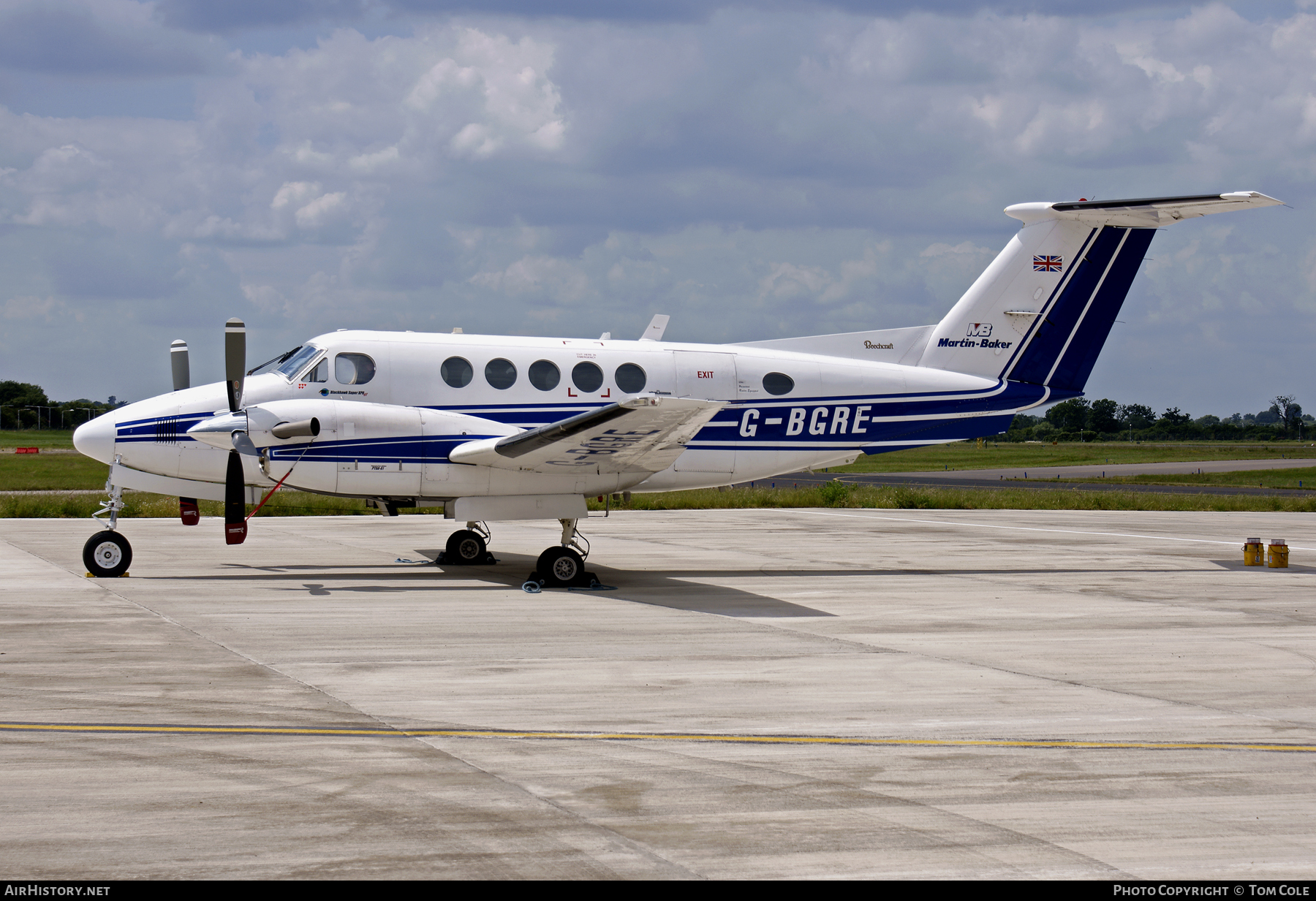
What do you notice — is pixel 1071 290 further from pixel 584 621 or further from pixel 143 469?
pixel 143 469

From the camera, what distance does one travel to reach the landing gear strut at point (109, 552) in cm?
1491

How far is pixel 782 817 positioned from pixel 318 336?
11811 millimetres

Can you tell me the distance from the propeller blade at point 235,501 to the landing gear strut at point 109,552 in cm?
181

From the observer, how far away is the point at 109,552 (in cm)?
1509

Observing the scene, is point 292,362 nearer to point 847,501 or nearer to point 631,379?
point 631,379

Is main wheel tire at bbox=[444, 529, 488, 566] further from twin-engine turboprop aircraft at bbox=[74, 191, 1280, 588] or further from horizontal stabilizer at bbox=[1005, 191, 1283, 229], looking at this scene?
horizontal stabilizer at bbox=[1005, 191, 1283, 229]

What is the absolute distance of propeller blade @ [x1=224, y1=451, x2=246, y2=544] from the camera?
14023 mm

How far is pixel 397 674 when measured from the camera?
9141 millimetres

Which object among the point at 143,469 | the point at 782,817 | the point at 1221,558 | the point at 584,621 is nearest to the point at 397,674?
the point at 584,621

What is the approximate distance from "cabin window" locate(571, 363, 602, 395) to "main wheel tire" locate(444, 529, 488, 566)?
10.8 feet

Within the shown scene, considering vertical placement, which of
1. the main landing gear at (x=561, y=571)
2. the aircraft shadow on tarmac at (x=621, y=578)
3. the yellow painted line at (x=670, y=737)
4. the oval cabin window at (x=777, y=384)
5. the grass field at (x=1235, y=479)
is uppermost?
the oval cabin window at (x=777, y=384)

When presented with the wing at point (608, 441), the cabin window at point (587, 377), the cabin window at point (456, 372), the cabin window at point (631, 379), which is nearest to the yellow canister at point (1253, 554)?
the wing at point (608, 441)

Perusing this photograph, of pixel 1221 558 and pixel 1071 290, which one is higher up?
pixel 1071 290

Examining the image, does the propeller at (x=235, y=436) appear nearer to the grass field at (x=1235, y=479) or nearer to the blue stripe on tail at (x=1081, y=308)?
the blue stripe on tail at (x=1081, y=308)
